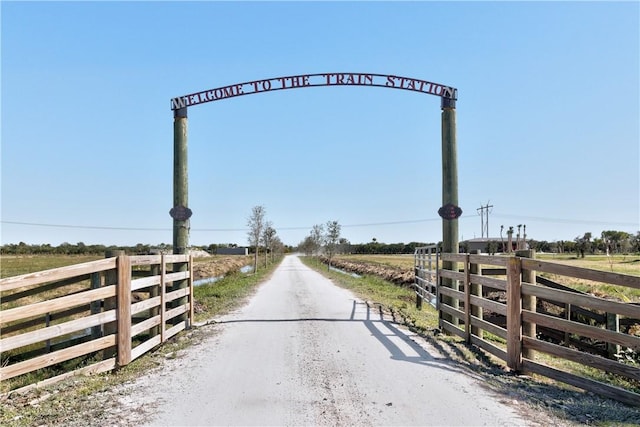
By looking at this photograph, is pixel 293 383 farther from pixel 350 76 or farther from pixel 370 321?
pixel 350 76

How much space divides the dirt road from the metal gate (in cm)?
293

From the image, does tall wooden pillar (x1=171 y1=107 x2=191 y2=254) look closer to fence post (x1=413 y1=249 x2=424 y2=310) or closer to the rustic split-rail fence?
the rustic split-rail fence

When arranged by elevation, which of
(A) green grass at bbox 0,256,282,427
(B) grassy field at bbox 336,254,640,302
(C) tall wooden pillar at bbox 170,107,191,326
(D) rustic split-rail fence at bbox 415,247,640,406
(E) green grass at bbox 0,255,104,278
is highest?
(C) tall wooden pillar at bbox 170,107,191,326

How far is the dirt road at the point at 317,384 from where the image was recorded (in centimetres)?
417

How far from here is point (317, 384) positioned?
5102 mm

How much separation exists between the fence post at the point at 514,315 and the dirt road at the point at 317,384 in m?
0.76

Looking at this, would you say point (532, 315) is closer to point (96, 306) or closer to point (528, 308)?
point (528, 308)

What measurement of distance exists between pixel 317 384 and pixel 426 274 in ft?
24.7

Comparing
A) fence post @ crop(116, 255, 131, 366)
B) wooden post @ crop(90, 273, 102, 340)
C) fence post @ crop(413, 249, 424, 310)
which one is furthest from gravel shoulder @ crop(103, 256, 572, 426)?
fence post @ crop(413, 249, 424, 310)

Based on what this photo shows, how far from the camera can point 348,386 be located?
504 centimetres

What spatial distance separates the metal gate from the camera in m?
11.0

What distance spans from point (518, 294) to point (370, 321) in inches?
164

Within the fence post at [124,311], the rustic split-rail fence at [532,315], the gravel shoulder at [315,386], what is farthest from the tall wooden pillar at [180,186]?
the rustic split-rail fence at [532,315]

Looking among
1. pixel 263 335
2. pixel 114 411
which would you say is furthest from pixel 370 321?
pixel 114 411
